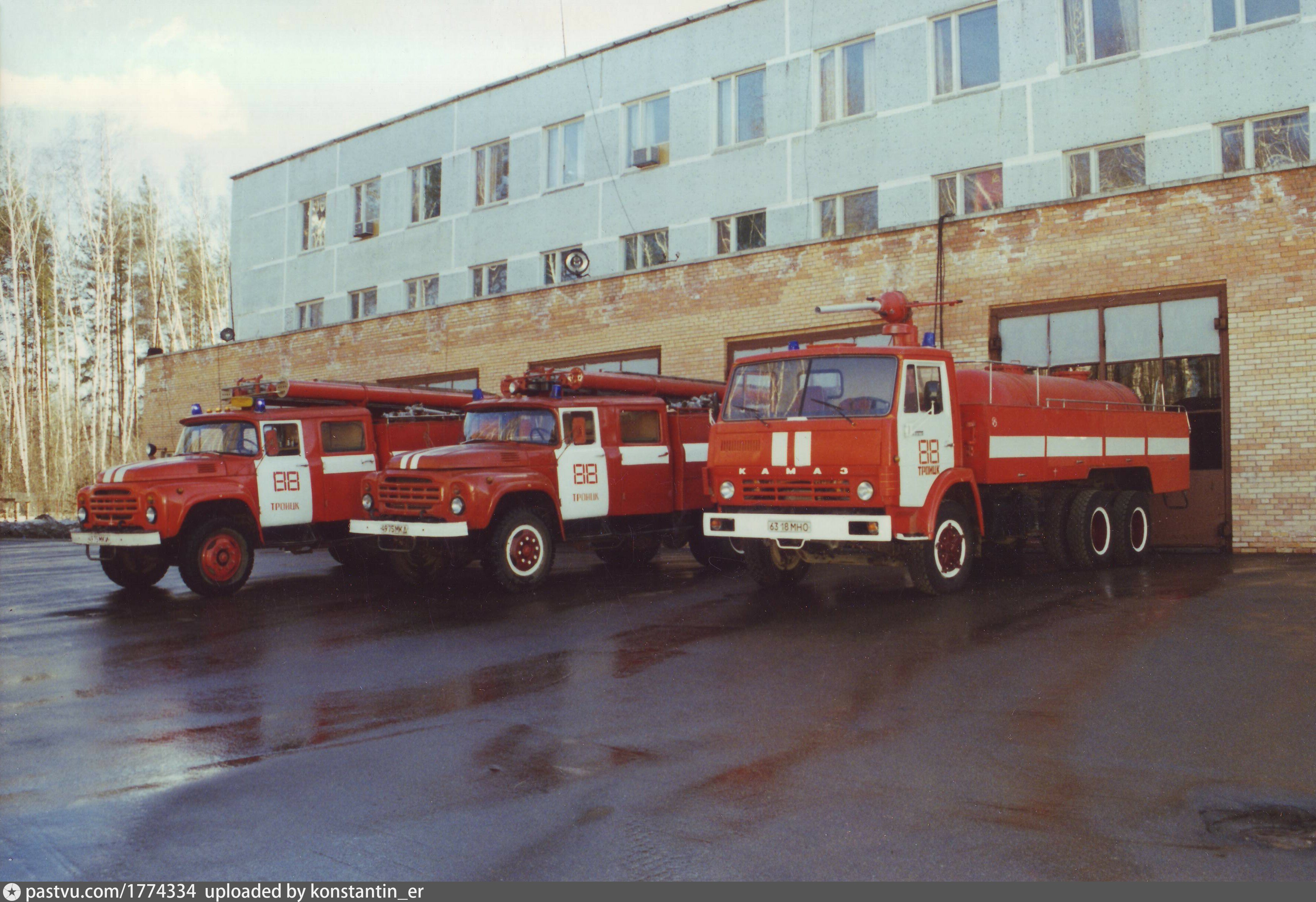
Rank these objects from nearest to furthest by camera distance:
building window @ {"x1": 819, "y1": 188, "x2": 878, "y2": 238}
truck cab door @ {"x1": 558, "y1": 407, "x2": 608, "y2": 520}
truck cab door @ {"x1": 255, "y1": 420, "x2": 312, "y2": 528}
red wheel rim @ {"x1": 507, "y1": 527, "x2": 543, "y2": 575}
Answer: red wheel rim @ {"x1": 507, "y1": 527, "x2": 543, "y2": 575}
truck cab door @ {"x1": 558, "y1": 407, "x2": 608, "y2": 520}
truck cab door @ {"x1": 255, "y1": 420, "x2": 312, "y2": 528}
building window @ {"x1": 819, "y1": 188, "x2": 878, "y2": 238}

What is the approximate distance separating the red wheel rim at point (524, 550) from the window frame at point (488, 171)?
17.4 meters

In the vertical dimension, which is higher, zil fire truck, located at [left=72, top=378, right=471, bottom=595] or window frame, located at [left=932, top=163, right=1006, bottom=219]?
window frame, located at [left=932, top=163, right=1006, bottom=219]

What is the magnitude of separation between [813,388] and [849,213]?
40.7 ft

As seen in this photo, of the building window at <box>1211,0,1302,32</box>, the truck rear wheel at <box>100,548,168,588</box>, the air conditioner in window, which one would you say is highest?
the building window at <box>1211,0,1302,32</box>

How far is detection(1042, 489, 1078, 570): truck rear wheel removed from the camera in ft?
42.1

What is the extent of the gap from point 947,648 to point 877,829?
411 centimetres

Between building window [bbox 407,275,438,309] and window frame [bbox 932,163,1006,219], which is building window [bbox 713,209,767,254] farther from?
building window [bbox 407,275,438,309]

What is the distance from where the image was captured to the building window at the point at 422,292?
2944 cm

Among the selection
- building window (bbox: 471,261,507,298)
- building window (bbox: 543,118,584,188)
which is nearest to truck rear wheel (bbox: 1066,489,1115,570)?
building window (bbox: 543,118,584,188)

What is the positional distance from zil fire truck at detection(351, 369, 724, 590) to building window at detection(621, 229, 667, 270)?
34.6 feet

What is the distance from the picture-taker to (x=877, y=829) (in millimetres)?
4215

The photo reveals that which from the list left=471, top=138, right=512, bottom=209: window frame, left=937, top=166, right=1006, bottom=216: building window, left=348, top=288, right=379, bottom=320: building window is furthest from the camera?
left=348, top=288, right=379, bottom=320: building window

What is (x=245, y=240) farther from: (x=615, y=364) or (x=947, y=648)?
(x=947, y=648)

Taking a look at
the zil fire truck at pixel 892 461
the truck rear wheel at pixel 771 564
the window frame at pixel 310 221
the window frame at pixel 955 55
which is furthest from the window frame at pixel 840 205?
the window frame at pixel 310 221
